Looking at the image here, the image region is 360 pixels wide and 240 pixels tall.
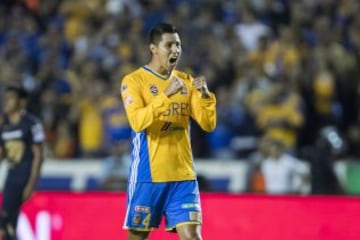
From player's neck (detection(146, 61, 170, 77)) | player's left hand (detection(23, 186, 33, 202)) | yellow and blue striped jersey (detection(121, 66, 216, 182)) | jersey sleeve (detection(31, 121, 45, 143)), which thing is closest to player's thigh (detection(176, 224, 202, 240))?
yellow and blue striped jersey (detection(121, 66, 216, 182))

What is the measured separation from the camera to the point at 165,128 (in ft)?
24.4

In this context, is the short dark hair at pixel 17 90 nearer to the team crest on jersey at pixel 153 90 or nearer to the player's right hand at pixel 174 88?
the team crest on jersey at pixel 153 90

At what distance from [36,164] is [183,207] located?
9.65ft

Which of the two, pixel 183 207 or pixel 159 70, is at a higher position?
pixel 159 70

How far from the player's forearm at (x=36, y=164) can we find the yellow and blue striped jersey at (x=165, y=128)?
8.44 ft

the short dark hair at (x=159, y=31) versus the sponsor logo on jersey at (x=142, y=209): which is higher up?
the short dark hair at (x=159, y=31)

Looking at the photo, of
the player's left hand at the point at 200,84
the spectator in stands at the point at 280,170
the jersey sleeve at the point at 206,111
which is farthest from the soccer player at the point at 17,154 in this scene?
the spectator in stands at the point at 280,170

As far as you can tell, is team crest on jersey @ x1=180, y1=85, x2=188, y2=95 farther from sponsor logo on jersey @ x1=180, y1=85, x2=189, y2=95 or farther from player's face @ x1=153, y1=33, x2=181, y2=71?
→ player's face @ x1=153, y1=33, x2=181, y2=71

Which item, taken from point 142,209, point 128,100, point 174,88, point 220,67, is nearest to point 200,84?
point 174,88

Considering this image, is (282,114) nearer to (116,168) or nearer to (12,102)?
(116,168)

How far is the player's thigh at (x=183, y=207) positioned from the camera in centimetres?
732

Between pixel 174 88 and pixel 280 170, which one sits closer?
pixel 174 88

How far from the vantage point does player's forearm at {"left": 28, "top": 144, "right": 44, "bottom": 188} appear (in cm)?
989

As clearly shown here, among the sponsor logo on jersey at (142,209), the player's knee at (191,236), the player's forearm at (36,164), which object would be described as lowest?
the player's knee at (191,236)
